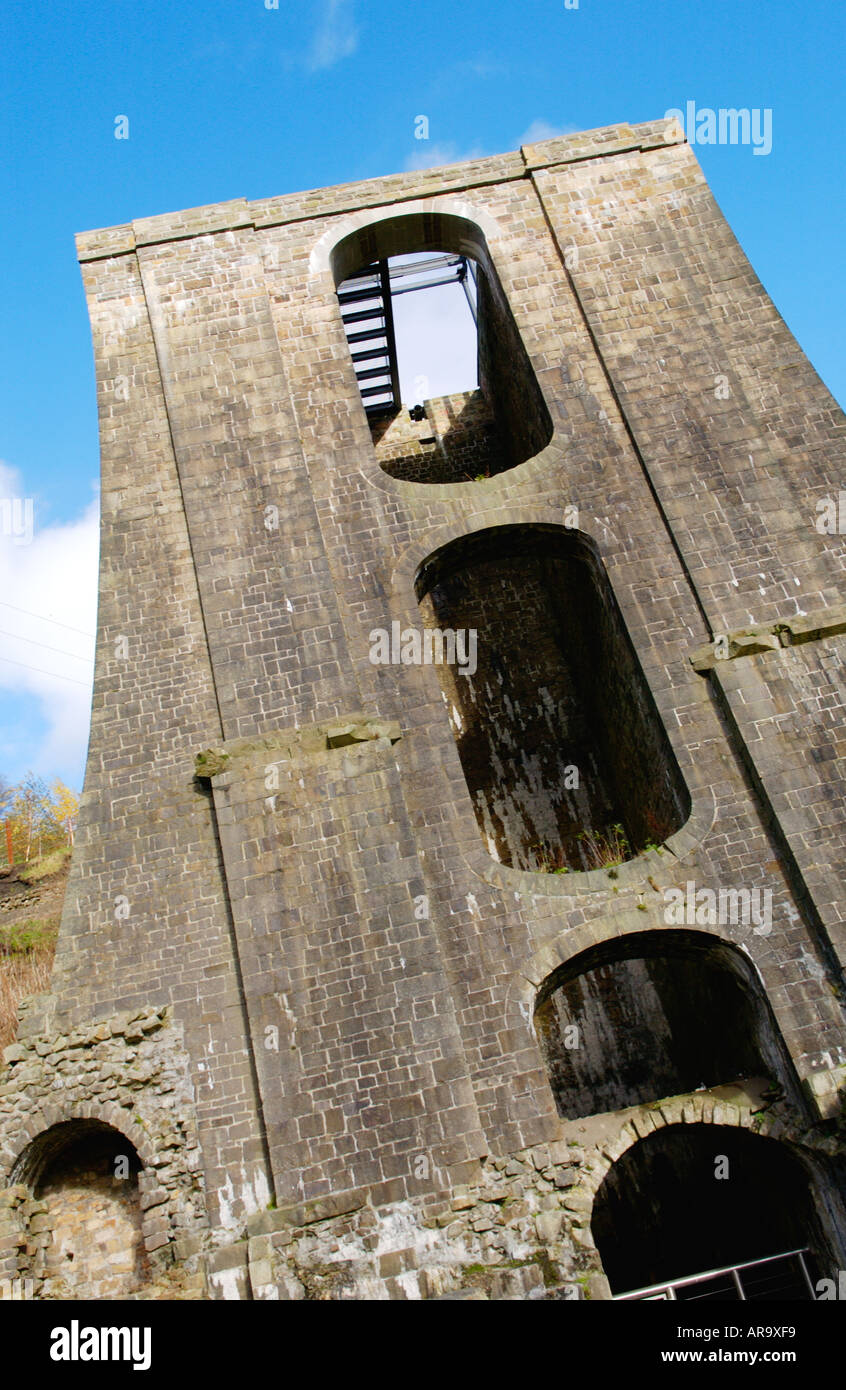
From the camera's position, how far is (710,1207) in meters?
13.4

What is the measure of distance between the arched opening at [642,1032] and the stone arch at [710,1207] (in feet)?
2.67

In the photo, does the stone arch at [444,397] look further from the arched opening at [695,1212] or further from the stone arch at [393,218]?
the arched opening at [695,1212]

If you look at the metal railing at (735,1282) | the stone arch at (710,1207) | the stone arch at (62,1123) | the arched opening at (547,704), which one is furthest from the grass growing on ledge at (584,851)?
the stone arch at (62,1123)

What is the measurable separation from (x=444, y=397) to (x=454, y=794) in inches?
451

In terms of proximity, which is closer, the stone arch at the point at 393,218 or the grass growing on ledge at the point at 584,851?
the stone arch at the point at 393,218

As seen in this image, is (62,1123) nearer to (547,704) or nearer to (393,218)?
(547,704)

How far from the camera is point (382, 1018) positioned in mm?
10164

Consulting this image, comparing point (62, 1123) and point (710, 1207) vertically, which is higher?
point (62, 1123)

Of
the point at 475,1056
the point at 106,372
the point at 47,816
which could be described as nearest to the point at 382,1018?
the point at 475,1056

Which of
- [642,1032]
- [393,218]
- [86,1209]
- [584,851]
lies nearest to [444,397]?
[393,218]

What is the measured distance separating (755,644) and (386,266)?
9991 mm

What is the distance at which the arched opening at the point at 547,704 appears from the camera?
13.5 m

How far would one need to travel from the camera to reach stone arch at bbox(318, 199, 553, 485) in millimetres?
15422

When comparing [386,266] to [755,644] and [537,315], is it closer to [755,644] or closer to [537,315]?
[537,315]
